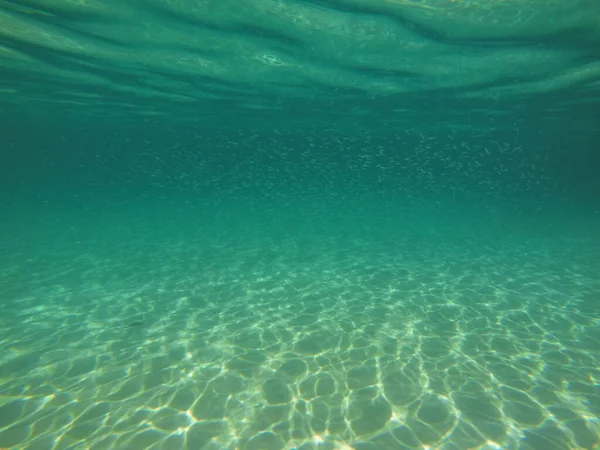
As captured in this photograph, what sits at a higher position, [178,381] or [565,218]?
[178,381]

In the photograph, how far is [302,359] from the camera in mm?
7086

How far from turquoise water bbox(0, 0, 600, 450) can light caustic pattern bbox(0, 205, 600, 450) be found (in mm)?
46

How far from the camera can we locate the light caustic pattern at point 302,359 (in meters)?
5.21

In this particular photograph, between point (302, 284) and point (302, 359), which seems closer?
point (302, 359)

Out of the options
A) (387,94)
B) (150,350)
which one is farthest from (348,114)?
(150,350)

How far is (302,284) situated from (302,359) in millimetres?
4670

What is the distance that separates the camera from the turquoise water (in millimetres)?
5512

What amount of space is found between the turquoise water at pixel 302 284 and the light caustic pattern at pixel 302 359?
0.05 meters

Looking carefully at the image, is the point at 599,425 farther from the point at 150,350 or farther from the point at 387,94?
the point at 387,94

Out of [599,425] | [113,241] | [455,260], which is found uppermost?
[599,425]

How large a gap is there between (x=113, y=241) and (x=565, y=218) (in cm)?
3512

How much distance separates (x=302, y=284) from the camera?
38.3 feet

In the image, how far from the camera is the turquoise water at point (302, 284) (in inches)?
217

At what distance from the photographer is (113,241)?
1870cm
